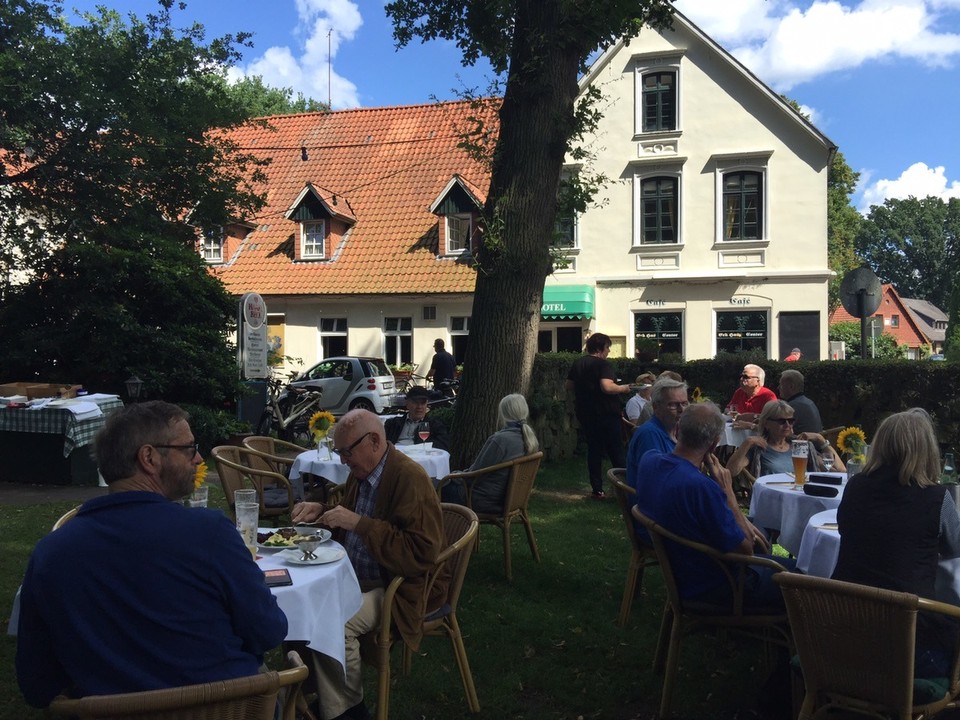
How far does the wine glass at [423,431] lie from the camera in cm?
751

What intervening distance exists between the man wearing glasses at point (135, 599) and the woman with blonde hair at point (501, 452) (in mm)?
4058

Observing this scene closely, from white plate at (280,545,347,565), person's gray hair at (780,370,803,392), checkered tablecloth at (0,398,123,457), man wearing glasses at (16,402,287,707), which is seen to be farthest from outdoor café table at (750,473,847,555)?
checkered tablecloth at (0,398,123,457)

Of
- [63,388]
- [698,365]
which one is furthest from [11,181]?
[698,365]

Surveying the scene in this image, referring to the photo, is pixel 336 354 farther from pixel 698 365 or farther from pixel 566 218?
pixel 566 218

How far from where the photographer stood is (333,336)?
23438 mm

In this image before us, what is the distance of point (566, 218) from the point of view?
33.9ft

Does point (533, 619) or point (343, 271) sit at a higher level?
point (343, 271)

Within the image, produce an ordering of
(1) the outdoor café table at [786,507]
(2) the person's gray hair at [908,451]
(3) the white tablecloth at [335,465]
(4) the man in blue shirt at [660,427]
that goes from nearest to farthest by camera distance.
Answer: (2) the person's gray hair at [908,451], (1) the outdoor café table at [786,507], (4) the man in blue shirt at [660,427], (3) the white tablecloth at [335,465]

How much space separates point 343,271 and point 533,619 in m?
18.5

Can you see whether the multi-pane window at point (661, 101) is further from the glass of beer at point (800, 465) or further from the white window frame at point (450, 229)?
the glass of beer at point (800, 465)

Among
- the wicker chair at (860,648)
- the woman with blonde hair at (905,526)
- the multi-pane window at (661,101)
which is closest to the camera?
the wicker chair at (860,648)

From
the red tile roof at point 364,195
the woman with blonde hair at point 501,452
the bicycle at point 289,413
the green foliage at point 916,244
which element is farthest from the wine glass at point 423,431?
the green foliage at point 916,244

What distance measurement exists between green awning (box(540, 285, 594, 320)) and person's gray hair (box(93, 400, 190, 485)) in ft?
62.9

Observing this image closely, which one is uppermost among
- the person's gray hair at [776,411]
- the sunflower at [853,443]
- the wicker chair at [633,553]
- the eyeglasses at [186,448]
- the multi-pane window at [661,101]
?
the multi-pane window at [661,101]
